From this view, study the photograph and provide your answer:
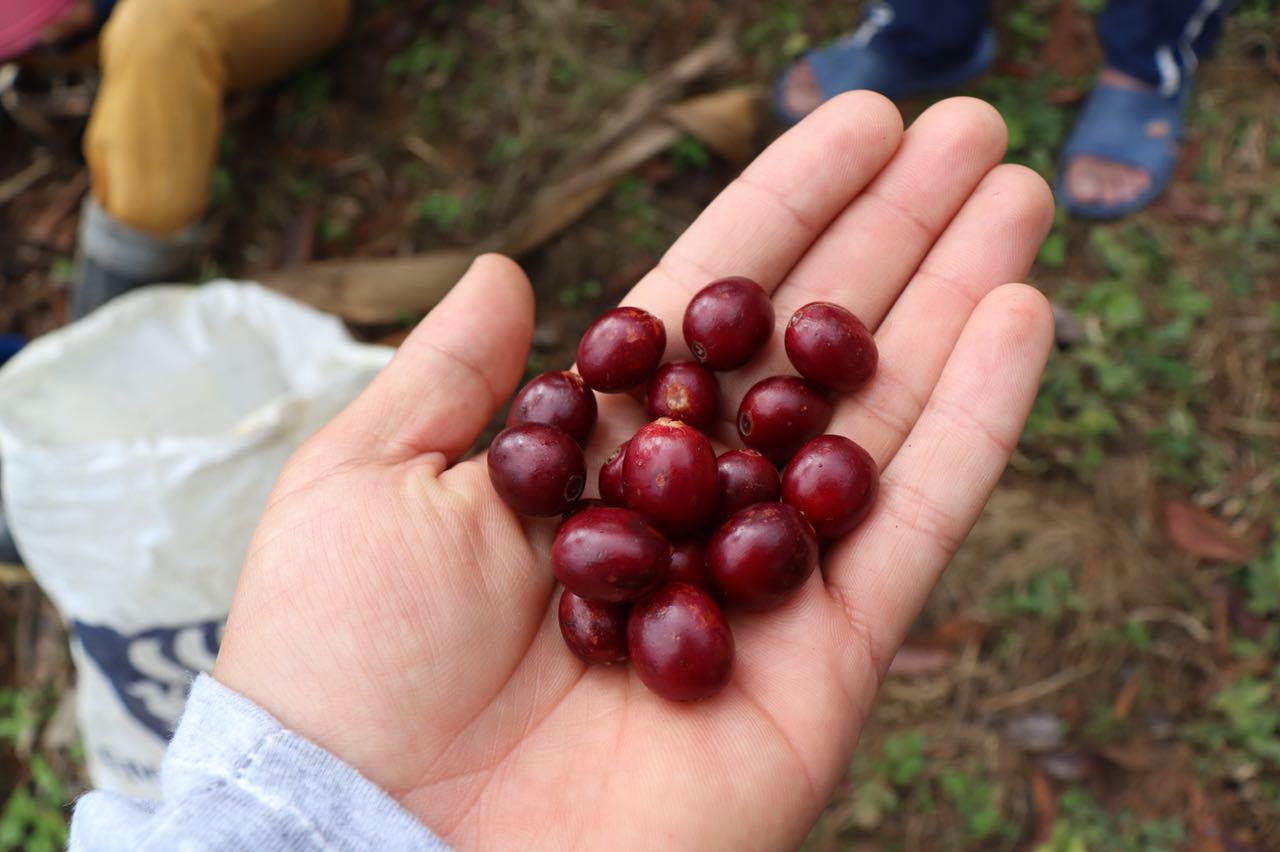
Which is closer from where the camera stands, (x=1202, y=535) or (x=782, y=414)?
(x=782, y=414)

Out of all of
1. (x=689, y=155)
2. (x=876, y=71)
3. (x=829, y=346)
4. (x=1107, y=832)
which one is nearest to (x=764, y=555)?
(x=829, y=346)

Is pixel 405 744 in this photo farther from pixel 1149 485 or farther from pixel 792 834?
pixel 1149 485

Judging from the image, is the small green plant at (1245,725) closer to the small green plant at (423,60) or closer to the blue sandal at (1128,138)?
the blue sandal at (1128,138)

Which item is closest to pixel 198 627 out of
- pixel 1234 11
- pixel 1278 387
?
pixel 1278 387

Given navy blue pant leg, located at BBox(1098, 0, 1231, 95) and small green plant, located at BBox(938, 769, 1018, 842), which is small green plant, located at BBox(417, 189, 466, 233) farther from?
small green plant, located at BBox(938, 769, 1018, 842)

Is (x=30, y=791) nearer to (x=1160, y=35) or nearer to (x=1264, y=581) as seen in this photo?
(x=1264, y=581)

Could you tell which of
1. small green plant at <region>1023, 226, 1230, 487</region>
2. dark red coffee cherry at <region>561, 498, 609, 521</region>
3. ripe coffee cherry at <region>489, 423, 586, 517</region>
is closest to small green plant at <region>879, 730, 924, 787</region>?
small green plant at <region>1023, 226, 1230, 487</region>
